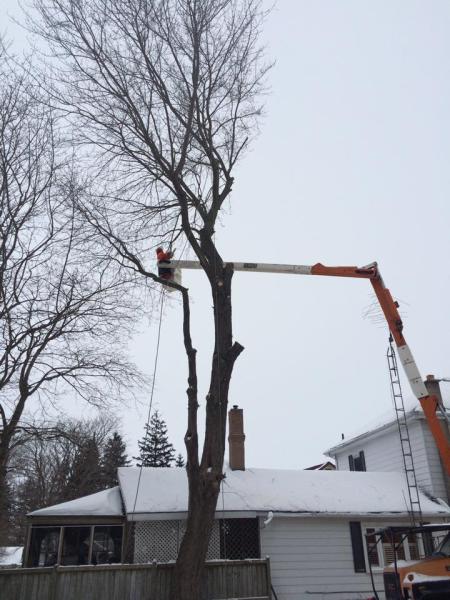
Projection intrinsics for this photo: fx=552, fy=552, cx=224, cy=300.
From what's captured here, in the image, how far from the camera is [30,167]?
569 inches

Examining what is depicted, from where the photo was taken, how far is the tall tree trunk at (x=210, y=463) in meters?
11.5

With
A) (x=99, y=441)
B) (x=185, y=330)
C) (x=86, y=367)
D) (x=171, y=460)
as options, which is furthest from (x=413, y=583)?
(x=171, y=460)

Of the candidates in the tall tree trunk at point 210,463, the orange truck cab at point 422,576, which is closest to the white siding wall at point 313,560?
the tall tree trunk at point 210,463

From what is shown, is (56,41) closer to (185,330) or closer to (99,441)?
(185,330)

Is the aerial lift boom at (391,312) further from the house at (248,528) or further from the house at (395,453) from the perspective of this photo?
the house at (395,453)

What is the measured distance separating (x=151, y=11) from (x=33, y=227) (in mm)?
6574

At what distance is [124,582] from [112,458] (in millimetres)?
32223

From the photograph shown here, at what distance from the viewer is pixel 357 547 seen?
640 inches

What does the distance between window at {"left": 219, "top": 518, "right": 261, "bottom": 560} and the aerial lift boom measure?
678cm

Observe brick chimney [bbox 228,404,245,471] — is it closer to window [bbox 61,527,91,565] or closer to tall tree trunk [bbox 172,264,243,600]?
window [bbox 61,527,91,565]

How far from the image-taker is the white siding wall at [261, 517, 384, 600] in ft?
50.3

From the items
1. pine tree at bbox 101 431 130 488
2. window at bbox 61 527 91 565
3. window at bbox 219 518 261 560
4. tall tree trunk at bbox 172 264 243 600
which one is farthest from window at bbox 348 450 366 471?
pine tree at bbox 101 431 130 488

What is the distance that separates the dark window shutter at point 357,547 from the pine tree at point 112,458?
25.4m

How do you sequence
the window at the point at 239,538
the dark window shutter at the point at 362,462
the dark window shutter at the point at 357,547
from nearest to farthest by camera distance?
the window at the point at 239,538 < the dark window shutter at the point at 357,547 < the dark window shutter at the point at 362,462
